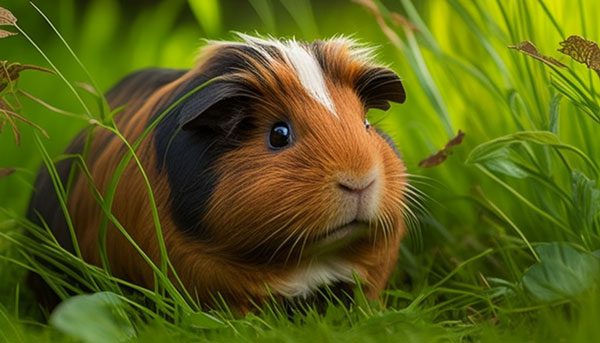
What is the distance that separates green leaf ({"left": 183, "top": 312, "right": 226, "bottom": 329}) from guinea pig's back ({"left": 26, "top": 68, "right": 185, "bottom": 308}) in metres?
0.68

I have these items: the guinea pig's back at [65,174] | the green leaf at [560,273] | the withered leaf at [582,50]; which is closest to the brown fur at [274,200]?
the guinea pig's back at [65,174]

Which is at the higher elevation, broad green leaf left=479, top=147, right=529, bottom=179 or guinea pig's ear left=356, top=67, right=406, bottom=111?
guinea pig's ear left=356, top=67, right=406, bottom=111

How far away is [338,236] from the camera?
2518mm

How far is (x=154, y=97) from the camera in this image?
9.70 ft

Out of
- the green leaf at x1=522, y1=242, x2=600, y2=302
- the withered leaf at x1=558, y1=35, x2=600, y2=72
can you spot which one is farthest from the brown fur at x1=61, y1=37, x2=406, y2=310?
the withered leaf at x1=558, y1=35, x2=600, y2=72

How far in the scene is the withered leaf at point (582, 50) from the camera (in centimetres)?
239

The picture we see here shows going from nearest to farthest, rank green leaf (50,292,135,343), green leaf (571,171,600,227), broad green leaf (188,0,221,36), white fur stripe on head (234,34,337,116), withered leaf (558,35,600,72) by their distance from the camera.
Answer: green leaf (50,292,135,343)
withered leaf (558,35,600,72)
green leaf (571,171,600,227)
white fur stripe on head (234,34,337,116)
broad green leaf (188,0,221,36)

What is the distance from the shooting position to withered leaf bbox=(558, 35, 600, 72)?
2395 mm

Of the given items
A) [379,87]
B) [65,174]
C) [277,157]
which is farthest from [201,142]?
[65,174]

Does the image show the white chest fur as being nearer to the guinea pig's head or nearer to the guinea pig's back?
the guinea pig's head

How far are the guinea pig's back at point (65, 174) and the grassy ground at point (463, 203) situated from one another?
0.24 ft

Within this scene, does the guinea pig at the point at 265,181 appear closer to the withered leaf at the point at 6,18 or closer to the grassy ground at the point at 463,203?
the grassy ground at the point at 463,203

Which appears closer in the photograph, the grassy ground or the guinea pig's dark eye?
the grassy ground

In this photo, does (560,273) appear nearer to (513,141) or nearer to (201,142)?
(513,141)
